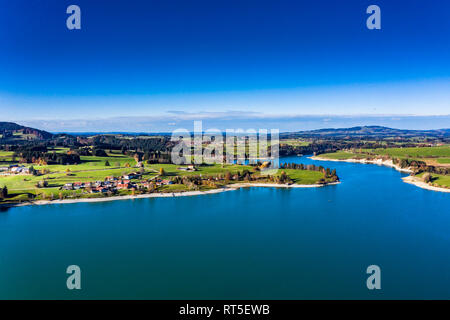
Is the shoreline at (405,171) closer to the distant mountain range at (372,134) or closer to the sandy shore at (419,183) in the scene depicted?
the sandy shore at (419,183)

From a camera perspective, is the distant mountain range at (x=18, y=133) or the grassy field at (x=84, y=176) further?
the distant mountain range at (x=18, y=133)

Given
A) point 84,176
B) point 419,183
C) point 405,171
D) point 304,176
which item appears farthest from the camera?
point 405,171

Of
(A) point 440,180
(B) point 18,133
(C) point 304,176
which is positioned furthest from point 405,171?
(B) point 18,133

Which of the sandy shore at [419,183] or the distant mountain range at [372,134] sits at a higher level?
the distant mountain range at [372,134]

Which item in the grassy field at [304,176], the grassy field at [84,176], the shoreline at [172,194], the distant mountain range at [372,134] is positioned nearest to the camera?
the shoreline at [172,194]

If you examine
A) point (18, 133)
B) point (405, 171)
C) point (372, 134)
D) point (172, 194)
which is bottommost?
point (172, 194)

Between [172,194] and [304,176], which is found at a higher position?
[304,176]

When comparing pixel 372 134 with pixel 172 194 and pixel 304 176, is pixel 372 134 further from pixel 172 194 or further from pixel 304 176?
pixel 172 194

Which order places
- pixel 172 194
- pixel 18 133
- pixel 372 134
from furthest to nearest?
pixel 372 134 → pixel 18 133 → pixel 172 194

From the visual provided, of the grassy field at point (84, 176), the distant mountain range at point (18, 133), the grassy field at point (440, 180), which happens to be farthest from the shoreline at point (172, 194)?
the distant mountain range at point (18, 133)
